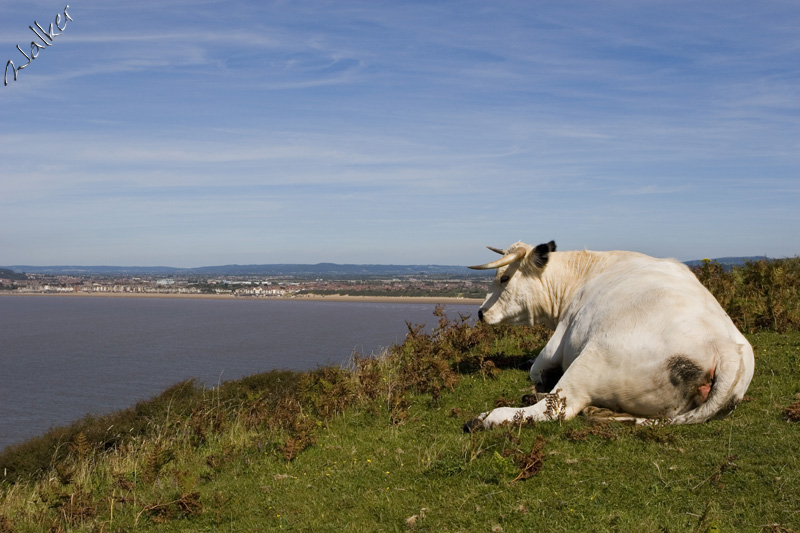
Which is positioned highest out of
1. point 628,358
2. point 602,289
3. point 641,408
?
point 602,289

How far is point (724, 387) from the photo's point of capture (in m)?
6.09

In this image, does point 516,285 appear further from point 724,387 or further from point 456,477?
point 456,477

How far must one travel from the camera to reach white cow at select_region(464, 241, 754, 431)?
6.18 metres

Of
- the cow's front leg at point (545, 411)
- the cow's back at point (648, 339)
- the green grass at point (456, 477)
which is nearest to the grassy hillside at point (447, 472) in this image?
the green grass at point (456, 477)

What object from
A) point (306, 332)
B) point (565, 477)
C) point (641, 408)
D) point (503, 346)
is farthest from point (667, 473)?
point (306, 332)

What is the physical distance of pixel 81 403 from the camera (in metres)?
29.5

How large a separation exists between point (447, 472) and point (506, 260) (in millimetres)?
4002

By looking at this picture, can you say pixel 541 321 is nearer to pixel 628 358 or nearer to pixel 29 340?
pixel 628 358

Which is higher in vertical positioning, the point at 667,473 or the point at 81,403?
the point at 667,473

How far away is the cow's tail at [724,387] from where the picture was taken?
6.05 metres

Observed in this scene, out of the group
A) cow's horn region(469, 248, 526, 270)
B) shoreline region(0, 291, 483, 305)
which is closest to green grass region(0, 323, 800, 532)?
cow's horn region(469, 248, 526, 270)

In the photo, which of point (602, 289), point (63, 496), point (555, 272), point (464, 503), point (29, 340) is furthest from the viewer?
point (29, 340)

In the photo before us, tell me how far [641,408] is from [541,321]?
3.35 m

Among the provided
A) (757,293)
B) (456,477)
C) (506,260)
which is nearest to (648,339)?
(456,477)
